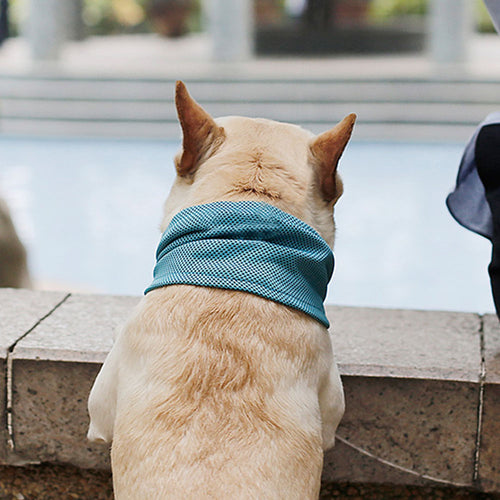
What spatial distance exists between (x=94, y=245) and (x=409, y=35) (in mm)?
10368

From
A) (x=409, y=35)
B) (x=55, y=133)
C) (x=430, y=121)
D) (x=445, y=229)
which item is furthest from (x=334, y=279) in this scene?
(x=409, y=35)

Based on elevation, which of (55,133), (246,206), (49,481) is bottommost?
(55,133)

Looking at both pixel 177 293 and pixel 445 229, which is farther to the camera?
pixel 445 229

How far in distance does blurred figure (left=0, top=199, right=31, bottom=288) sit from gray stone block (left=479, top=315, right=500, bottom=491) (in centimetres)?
233

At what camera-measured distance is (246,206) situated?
161 centimetres

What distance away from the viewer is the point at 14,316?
2295 mm

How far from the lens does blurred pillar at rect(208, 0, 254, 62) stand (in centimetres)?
1289

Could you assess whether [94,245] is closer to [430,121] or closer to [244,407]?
[244,407]

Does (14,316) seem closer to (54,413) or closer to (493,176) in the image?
(54,413)

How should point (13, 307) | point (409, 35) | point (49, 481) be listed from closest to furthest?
point (49, 481), point (13, 307), point (409, 35)

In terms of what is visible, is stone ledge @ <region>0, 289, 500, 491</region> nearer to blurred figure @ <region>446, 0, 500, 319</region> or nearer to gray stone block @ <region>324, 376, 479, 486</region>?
gray stone block @ <region>324, 376, 479, 486</region>

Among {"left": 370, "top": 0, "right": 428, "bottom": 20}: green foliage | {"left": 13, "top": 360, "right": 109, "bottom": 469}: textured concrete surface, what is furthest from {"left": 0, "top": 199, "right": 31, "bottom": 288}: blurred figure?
{"left": 370, "top": 0, "right": 428, "bottom": 20}: green foliage

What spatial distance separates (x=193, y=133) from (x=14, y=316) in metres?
0.93

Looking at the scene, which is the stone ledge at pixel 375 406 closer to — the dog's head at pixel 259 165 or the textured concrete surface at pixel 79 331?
the textured concrete surface at pixel 79 331
